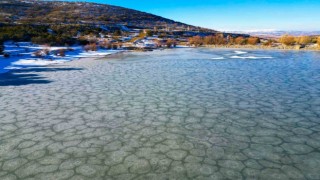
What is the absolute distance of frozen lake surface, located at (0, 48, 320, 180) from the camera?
12.1 ft

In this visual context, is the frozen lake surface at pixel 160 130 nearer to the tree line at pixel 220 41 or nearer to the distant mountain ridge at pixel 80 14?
the tree line at pixel 220 41

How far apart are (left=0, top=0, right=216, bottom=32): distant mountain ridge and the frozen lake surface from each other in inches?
1708

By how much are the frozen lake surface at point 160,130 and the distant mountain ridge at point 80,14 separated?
43.4 meters

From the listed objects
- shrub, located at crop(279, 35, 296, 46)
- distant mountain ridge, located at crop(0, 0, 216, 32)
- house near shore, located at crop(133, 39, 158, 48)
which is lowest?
house near shore, located at crop(133, 39, 158, 48)

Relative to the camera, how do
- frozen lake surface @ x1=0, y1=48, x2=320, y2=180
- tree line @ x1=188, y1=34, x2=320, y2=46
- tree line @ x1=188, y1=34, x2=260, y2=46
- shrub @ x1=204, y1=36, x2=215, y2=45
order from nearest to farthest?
frozen lake surface @ x1=0, y1=48, x2=320, y2=180 < tree line @ x1=188, y1=34, x2=320, y2=46 < tree line @ x1=188, y1=34, x2=260, y2=46 < shrub @ x1=204, y1=36, x2=215, y2=45

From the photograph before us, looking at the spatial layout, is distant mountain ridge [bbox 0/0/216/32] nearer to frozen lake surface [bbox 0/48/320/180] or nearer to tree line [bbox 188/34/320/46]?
tree line [bbox 188/34/320/46]

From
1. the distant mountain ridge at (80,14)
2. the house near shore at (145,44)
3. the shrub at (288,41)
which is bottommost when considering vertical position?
the house near shore at (145,44)

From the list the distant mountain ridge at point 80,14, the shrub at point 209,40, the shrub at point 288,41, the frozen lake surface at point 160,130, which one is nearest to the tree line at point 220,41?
the shrub at point 209,40

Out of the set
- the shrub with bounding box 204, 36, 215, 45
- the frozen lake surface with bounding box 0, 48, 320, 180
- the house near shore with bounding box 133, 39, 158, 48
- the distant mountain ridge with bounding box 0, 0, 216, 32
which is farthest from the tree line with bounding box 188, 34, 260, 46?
the distant mountain ridge with bounding box 0, 0, 216, 32

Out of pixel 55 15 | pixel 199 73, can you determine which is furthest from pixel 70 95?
pixel 55 15

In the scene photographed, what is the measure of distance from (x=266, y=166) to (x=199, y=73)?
7.95m

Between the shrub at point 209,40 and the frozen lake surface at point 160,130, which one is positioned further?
the shrub at point 209,40

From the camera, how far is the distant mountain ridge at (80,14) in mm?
52031

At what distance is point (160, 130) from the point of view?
505 centimetres
